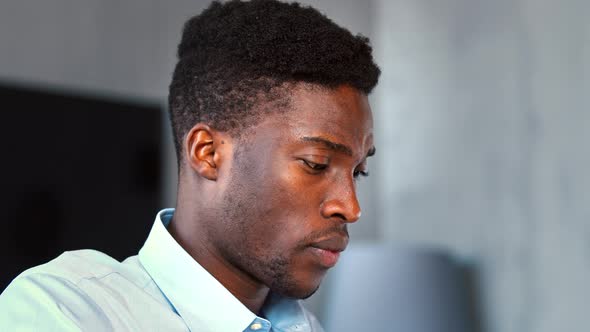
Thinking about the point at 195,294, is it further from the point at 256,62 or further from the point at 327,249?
the point at 256,62

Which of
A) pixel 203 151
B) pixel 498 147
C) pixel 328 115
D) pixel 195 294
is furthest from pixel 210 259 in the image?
pixel 498 147

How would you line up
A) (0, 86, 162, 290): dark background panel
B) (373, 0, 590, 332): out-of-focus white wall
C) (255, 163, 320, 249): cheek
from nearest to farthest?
(255, 163, 320, 249): cheek → (373, 0, 590, 332): out-of-focus white wall → (0, 86, 162, 290): dark background panel

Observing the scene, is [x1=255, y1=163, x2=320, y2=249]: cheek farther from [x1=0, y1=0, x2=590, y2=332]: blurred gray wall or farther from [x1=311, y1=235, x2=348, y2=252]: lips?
[x1=0, y1=0, x2=590, y2=332]: blurred gray wall

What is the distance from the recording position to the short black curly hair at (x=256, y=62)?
107 cm

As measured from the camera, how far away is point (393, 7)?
2.36 m

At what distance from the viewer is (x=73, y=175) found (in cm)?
223

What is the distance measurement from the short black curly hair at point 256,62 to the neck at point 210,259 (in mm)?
132

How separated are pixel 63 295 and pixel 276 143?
0.36 metres

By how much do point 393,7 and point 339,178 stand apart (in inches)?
56.9

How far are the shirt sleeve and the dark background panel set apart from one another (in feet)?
4.25

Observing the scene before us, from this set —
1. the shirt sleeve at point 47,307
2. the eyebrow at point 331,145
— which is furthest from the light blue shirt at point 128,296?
the eyebrow at point 331,145

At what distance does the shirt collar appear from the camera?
104cm

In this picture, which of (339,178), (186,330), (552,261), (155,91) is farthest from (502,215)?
(155,91)

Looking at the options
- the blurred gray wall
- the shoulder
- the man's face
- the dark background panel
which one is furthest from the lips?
the dark background panel
